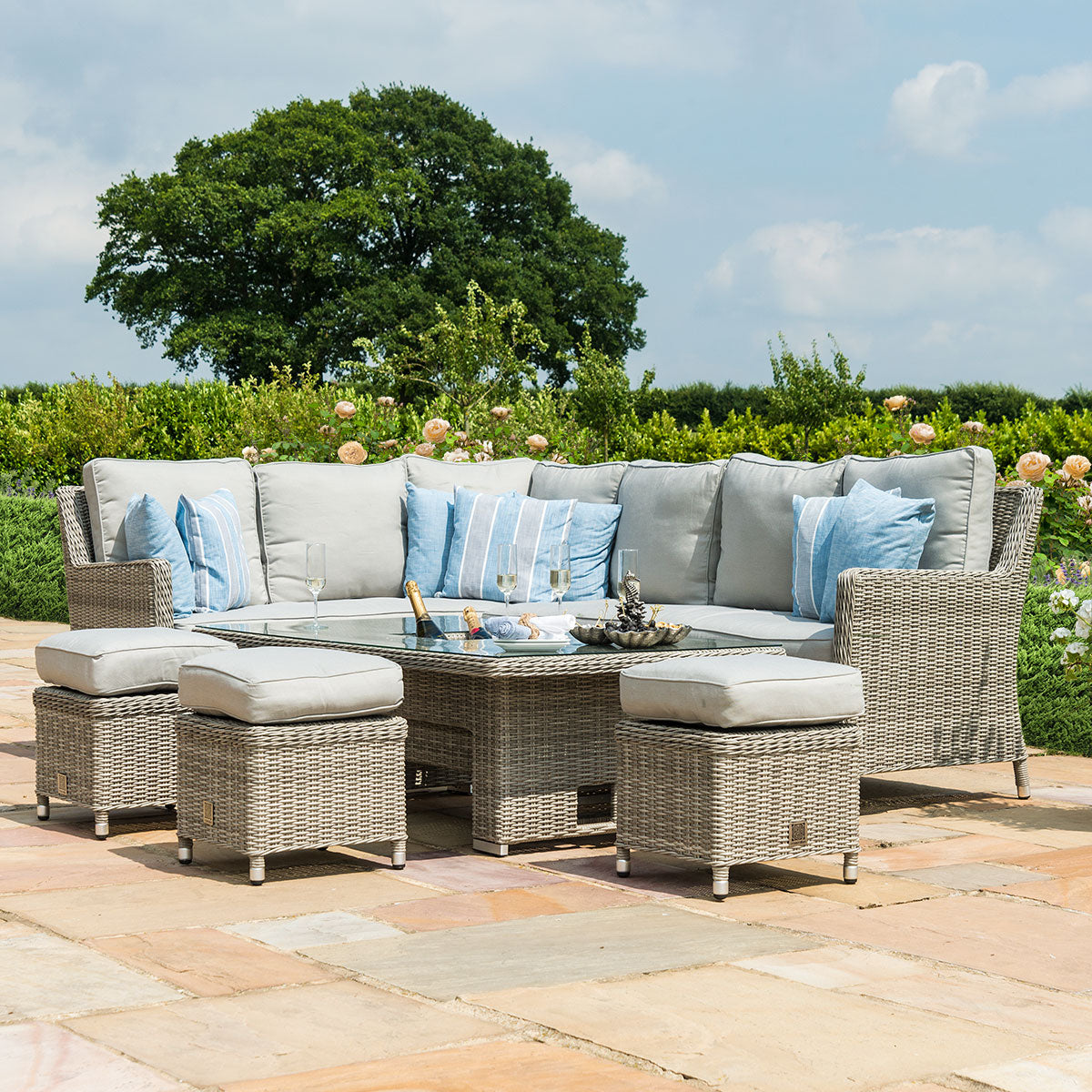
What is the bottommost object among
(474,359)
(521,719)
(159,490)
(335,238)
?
(521,719)

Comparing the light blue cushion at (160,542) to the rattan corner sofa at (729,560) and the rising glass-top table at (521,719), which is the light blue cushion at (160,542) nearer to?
the rattan corner sofa at (729,560)

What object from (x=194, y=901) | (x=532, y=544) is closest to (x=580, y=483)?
(x=532, y=544)

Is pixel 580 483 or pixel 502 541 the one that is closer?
pixel 502 541

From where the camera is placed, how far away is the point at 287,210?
22.5 metres

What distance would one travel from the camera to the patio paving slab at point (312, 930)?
109 inches

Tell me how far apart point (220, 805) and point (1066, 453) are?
520cm

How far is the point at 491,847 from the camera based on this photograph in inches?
144

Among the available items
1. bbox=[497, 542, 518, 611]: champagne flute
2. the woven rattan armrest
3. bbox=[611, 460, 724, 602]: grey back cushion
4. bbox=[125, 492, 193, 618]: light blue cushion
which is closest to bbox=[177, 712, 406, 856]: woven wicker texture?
bbox=[497, 542, 518, 611]: champagne flute

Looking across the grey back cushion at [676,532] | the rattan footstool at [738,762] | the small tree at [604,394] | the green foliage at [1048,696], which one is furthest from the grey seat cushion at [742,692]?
the small tree at [604,394]

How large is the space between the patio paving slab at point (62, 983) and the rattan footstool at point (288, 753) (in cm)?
63

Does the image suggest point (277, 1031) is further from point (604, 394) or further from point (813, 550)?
point (604, 394)

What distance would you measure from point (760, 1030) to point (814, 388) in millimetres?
8540

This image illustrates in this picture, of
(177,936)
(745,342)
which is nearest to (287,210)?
(745,342)

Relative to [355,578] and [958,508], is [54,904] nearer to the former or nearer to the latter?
[355,578]
